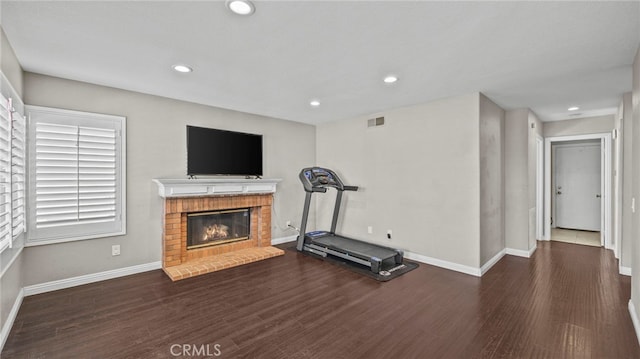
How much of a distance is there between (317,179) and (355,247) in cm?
135

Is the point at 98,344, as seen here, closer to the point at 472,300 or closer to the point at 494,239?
the point at 472,300

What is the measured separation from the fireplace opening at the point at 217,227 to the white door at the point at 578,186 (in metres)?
7.21

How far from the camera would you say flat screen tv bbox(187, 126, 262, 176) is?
4164mm

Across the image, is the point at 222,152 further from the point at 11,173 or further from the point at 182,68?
the point at 11,173

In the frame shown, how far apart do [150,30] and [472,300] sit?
153 inches

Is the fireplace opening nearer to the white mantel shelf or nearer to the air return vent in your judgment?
the white mantel shelf

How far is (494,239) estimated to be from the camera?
4207 mm

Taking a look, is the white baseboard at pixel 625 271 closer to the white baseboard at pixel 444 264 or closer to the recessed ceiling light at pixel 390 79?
the white baseboard at pixel 444 264

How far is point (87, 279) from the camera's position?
334 cm

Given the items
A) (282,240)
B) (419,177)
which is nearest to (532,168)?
(419,177)

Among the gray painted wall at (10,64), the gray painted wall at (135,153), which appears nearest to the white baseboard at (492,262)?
the gray painted wall at (135,153)

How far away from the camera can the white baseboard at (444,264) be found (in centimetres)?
369

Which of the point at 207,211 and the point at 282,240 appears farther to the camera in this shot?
the point at 282,240

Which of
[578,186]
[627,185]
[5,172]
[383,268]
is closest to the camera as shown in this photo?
[5,172]
